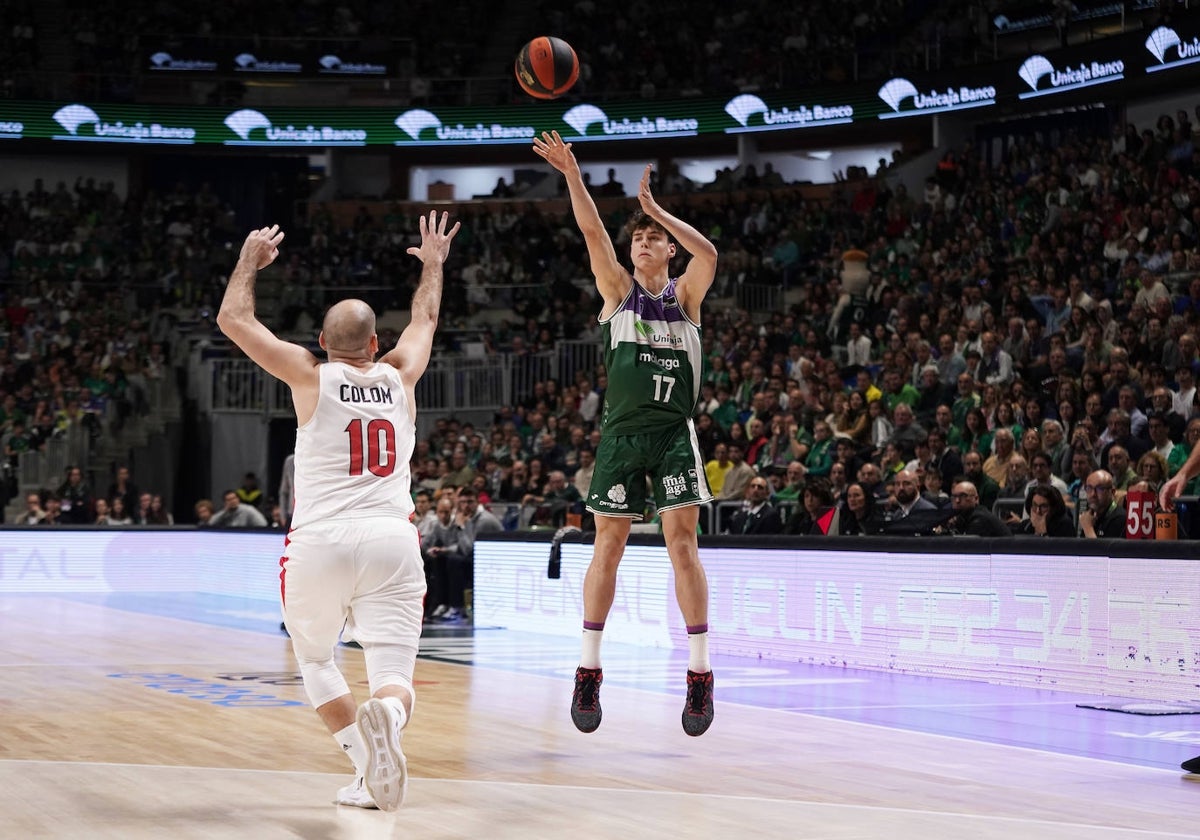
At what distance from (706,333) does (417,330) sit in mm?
18094

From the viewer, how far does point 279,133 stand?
31.3 metres

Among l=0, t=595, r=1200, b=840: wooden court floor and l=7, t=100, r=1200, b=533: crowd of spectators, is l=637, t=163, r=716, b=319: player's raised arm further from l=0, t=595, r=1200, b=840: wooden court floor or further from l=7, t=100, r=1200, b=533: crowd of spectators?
l=7, t=100, r=1200, b=533: crowd of spectators

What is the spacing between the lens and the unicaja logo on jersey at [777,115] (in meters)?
27.5

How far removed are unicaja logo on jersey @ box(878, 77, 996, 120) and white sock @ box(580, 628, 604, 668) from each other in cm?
1938

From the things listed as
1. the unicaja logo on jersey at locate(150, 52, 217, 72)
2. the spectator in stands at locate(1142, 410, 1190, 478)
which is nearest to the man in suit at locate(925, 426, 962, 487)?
the spectator in stands at locate(1142, 410, 1190, 478)

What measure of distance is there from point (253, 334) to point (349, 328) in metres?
0.35

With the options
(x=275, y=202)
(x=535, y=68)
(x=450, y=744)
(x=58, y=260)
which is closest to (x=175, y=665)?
(x=450, y=744)

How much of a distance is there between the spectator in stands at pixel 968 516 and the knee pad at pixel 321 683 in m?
7.01

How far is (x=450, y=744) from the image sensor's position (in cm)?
748

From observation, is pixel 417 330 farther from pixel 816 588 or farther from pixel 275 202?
pixel 275 202

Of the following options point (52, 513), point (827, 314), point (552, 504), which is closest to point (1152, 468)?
point (552, 504)

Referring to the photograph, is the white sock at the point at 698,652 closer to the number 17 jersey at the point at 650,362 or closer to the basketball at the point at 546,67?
the number 17 jersey at the point at 650,362

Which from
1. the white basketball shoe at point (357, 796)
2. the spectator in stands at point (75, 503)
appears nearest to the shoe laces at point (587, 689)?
the white basketball shoe at point (357, 796)

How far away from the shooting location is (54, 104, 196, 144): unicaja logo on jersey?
30.6m
